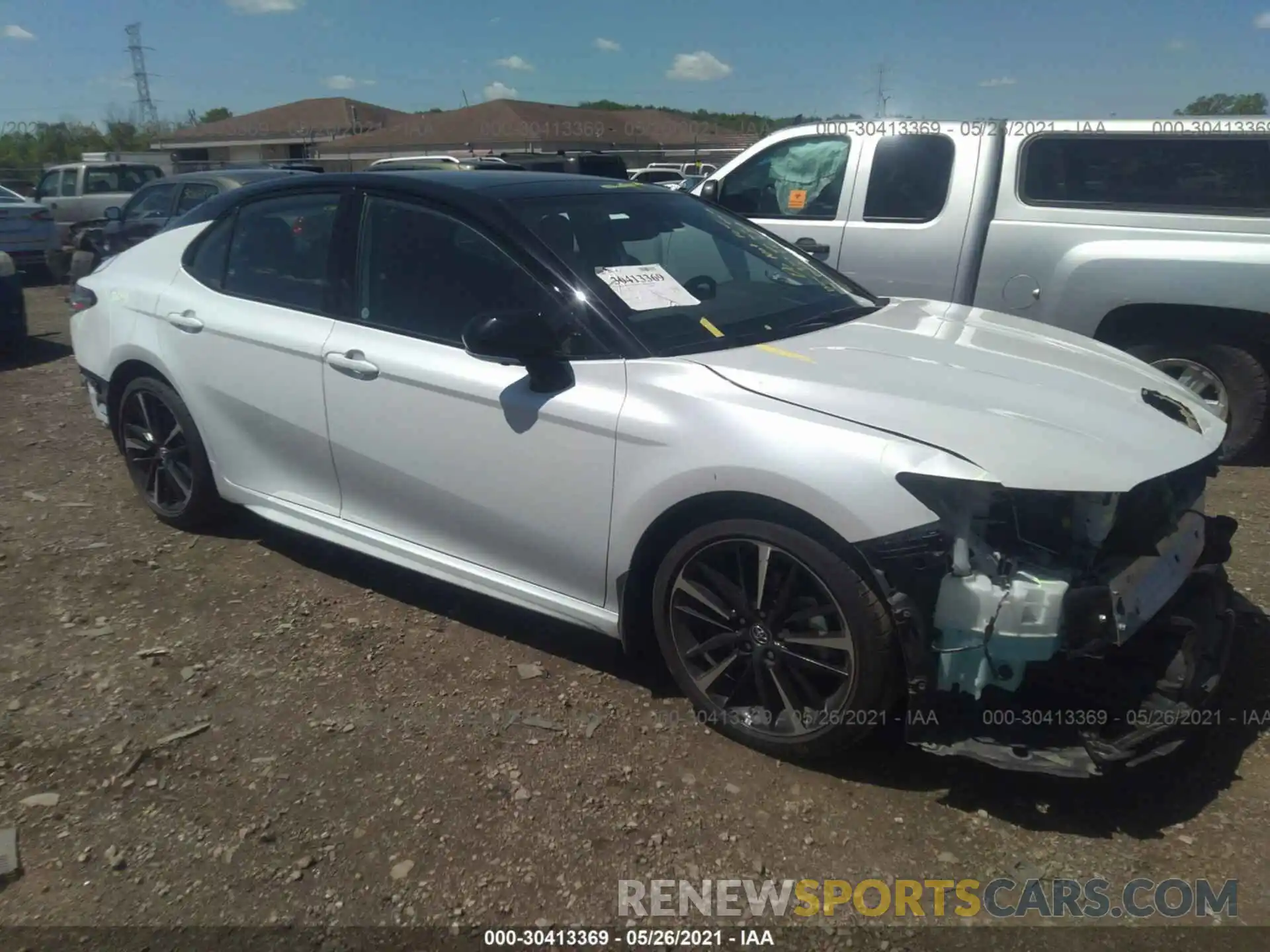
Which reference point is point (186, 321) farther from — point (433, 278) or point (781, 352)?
point (781, 352)

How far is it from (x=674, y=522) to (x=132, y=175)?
16864mm

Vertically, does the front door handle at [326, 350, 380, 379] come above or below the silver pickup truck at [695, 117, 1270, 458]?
below

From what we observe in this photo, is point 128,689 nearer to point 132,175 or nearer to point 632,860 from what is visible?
point 632,860

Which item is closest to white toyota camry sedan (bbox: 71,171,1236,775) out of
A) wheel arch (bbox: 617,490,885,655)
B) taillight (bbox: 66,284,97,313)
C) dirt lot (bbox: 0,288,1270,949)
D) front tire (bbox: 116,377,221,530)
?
wheel arch (bbox: 617,490,885,655)

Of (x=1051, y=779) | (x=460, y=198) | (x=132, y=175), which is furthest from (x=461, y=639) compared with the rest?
(x=132, y=175)

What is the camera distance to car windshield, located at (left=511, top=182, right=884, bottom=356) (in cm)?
316

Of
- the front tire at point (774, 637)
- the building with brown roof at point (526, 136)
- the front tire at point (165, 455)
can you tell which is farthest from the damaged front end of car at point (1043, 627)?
the building with brown roof at point (526, 136)

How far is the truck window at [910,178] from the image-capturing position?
5949mm

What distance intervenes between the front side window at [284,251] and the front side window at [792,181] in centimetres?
328

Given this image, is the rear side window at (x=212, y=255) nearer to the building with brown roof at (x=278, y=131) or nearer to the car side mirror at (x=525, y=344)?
the car side mirror at (x=525, y=344)

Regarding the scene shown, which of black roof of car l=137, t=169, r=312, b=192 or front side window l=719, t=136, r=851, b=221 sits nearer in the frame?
front side window l=719, t=136, r=851, b=221

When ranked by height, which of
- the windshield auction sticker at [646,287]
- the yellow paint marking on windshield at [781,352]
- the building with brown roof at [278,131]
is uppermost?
the windshield auction sticker at [646,287]

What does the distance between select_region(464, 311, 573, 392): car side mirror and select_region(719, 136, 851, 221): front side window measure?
3801mm

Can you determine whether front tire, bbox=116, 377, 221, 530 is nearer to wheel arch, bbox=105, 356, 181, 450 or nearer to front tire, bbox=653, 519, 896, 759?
wheel arch, bbox=105, 356, 181, 450
